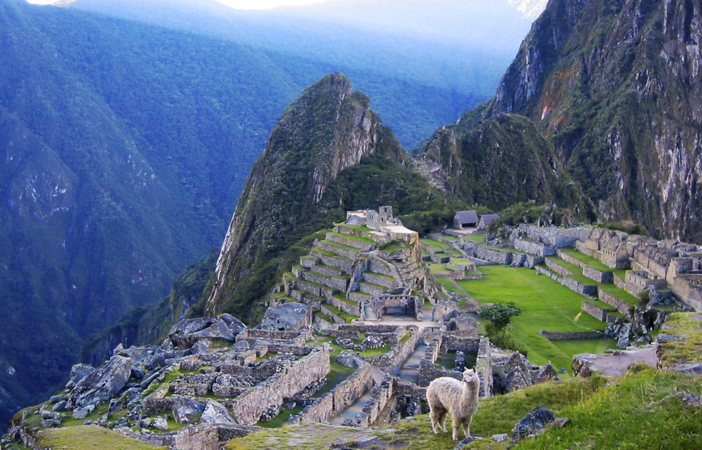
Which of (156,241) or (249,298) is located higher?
(249,298)

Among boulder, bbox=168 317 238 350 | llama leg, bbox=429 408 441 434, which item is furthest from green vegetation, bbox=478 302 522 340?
llama leg, bbox=429 408 441 434

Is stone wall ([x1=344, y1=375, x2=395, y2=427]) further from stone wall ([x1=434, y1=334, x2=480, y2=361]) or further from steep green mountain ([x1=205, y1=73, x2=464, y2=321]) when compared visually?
steep green mountain ([x1=205, y1=73, x2=464, y2=321])


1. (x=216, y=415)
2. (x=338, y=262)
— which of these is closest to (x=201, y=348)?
(x=216, y=415)

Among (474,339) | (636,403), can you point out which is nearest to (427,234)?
(474,339)

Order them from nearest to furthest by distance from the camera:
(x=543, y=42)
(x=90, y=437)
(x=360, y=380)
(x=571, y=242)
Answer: (x=90, y=437) → (x=360, y=380) → (x=571, y=242) → (x=543, y=42)

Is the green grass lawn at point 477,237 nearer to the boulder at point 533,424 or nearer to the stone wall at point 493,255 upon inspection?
the stone wall at point 493,255

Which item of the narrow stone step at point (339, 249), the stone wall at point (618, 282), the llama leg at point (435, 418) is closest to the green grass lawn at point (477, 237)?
the stone wall at point (618, 282)

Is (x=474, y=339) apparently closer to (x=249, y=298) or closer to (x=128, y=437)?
(x=128, y=437)
